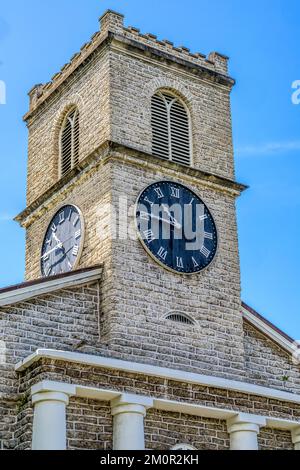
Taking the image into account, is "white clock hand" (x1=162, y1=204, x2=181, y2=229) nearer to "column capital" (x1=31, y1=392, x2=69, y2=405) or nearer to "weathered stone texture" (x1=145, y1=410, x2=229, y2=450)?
"weathered stone texture" (x1=145, y1=410, x2=229, y2=450)

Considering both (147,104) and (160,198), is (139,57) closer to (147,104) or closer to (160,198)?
(147,104)

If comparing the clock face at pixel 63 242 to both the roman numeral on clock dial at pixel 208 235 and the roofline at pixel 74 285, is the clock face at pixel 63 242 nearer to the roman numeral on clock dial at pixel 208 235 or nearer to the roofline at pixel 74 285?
the roofline at pixel 74 285

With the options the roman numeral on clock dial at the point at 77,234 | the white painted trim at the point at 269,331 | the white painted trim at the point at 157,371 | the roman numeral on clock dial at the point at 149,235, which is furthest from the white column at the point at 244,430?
the roman numeral on clock dial at the point at 77,234

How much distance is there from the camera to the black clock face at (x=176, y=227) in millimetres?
23984

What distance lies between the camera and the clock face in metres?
24.9

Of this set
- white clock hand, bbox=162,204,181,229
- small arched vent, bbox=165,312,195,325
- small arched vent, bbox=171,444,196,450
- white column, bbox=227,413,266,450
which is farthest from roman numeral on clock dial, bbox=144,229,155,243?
small arched vent, bbox=171,444,196,450

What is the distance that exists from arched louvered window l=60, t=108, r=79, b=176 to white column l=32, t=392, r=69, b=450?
863cm

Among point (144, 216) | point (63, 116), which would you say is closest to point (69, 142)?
point (63, 116)

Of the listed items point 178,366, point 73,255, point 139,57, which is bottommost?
point 178,366

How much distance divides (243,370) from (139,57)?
890 centimetres

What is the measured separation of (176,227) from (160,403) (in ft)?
17.3

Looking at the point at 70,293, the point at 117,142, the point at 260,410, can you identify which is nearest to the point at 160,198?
the point at 117,142
